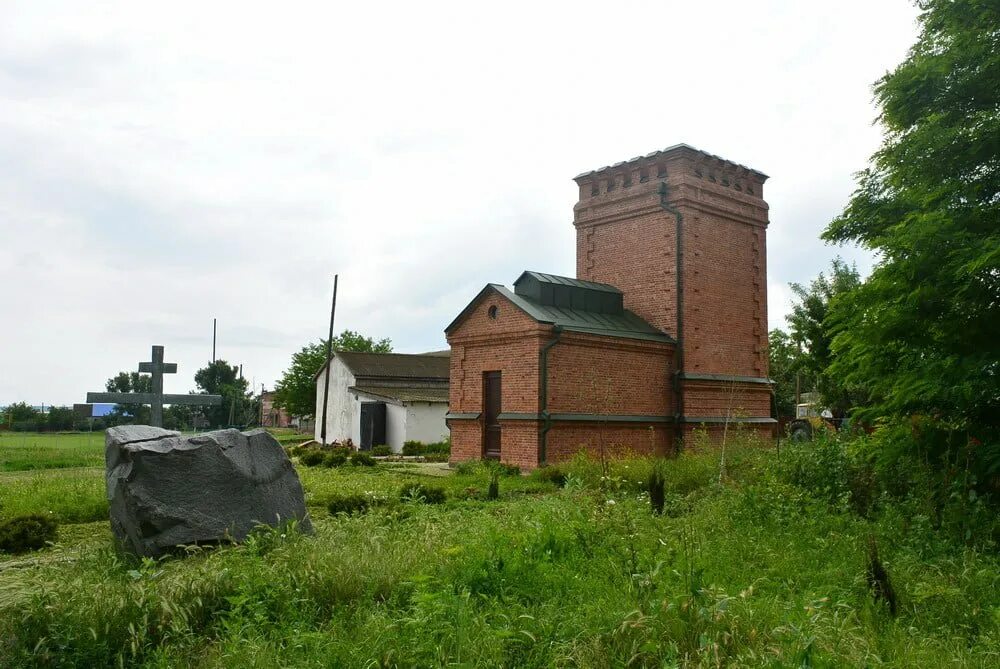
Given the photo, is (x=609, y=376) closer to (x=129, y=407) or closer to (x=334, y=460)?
(x=334, y=460)

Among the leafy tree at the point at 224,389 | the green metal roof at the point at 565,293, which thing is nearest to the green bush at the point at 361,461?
the green metal roof at the point at 565,293

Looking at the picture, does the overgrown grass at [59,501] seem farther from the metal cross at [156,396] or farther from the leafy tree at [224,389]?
the leafy tree at [224,389]

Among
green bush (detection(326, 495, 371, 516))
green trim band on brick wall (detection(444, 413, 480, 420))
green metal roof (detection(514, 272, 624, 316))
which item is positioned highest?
green metal roof (detection(514, 272, 624, 316))

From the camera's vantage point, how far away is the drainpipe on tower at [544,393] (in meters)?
17.7

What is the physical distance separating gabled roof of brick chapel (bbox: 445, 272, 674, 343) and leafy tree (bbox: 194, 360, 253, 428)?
34723 mm

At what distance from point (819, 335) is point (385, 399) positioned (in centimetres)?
1659

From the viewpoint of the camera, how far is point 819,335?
2472 cm

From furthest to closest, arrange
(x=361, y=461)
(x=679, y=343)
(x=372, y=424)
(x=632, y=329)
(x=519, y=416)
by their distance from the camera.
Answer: (x=372, y=424)
(x=361, y=461)
(x=679, y=343)
(x=632, y=329)
(x=519, y=416)

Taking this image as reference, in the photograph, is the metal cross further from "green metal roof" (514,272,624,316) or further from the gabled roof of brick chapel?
"green metal roof" (514,272,624,316)

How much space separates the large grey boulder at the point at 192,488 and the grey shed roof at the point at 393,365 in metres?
26.1

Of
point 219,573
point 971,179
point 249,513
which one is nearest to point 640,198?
point 971,179

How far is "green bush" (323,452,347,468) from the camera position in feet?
67.8

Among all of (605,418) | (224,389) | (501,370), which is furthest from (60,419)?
(605,418)

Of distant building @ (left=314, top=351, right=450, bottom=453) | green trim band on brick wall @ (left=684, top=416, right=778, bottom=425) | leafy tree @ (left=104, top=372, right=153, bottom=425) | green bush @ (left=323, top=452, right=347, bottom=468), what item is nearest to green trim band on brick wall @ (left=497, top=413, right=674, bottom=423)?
green trim band on brick wall @ (left=684, top=416, right=778, bottom=425)
